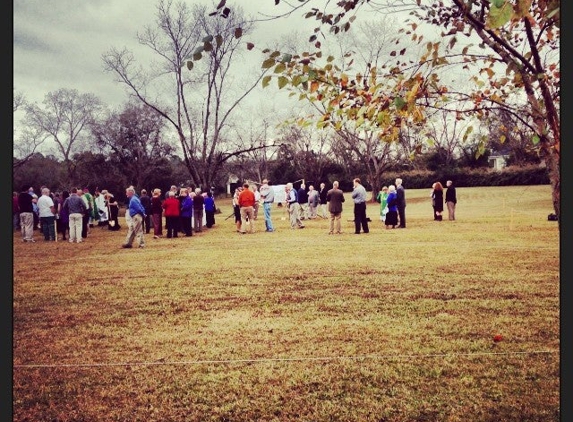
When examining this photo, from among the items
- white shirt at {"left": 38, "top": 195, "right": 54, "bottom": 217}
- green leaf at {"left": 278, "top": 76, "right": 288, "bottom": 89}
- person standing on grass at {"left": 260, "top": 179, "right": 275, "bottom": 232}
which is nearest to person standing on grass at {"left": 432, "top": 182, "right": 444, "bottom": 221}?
person standing on grass at {"left": 260, "top": 179, "right": 275, "bottom": 232}

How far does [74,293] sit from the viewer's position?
28.0ft

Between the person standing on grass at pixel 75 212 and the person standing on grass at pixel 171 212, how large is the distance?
2.93m

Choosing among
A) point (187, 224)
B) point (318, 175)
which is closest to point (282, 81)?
→ point (187, 224)

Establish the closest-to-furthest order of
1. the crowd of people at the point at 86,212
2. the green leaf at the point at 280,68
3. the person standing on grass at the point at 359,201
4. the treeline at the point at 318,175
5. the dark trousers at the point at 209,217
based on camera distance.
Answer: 1. the green leaf at the point at 280,68
2. the crowd of people at the point at 86,212
3. the person standing on grass at the point at 359,201
4. the dark trousers at the point at 209,217
5. the treeline at the point at 318,175

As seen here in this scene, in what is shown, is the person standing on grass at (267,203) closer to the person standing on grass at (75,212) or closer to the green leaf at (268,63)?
the person standing on grass at (75,212)

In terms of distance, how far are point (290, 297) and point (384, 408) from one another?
3906mm

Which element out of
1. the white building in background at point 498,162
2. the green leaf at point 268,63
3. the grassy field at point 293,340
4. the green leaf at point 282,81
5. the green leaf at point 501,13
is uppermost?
the white building in background at point 498,162

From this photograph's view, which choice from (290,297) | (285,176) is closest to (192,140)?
(290,297)

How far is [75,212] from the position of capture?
17.0 meters

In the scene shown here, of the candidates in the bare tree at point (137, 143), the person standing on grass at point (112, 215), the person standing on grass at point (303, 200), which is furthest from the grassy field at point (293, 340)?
the bare tree at point (137, 143)

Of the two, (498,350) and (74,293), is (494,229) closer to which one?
(498,350)

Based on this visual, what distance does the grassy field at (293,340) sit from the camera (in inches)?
157

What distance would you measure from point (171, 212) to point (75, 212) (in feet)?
11.2

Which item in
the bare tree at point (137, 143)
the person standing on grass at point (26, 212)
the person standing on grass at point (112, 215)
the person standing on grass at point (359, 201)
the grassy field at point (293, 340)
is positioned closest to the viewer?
the grassy field at point (293, 340)
